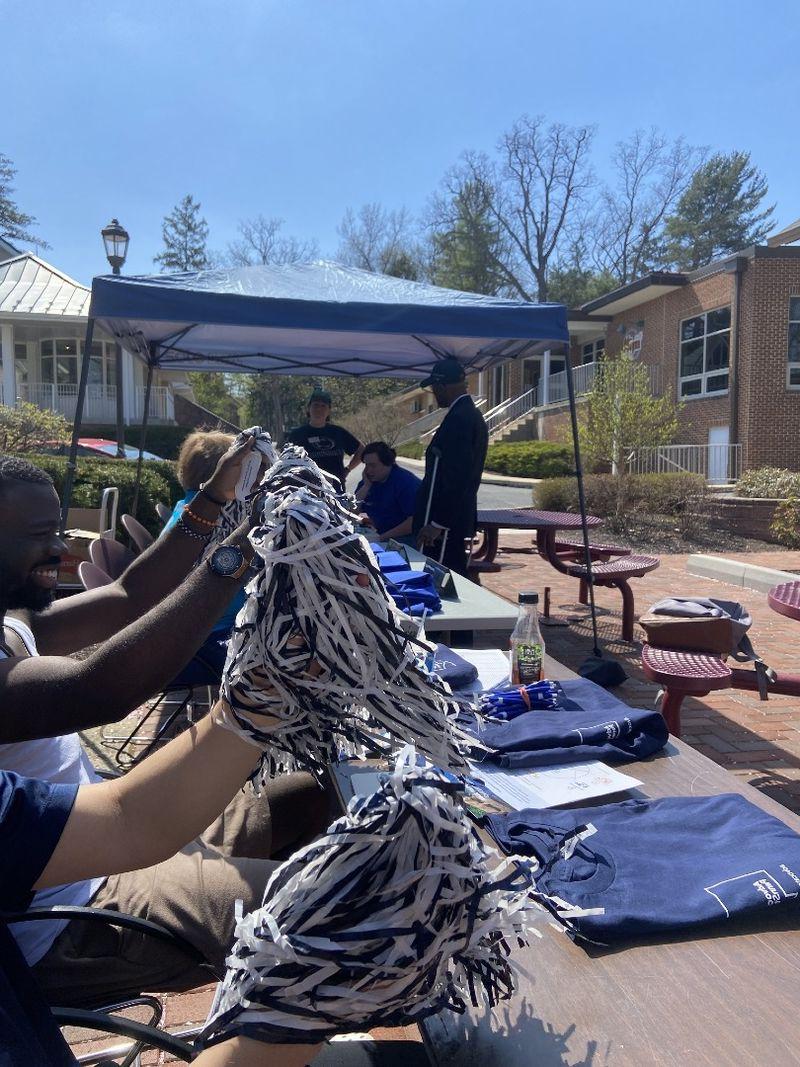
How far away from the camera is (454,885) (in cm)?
75

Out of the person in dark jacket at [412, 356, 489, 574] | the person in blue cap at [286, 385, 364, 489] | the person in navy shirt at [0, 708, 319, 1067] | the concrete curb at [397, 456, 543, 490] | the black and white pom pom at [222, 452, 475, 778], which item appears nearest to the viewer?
the black and white pom pom at [222, 452, 475, 778]

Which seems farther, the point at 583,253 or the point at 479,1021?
the point at 583,253

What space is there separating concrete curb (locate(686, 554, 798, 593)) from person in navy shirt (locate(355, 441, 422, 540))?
→ 4.04 m

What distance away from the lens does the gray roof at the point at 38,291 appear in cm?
2319

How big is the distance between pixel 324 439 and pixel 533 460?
46.1ft

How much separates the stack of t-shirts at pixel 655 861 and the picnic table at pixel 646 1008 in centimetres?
4

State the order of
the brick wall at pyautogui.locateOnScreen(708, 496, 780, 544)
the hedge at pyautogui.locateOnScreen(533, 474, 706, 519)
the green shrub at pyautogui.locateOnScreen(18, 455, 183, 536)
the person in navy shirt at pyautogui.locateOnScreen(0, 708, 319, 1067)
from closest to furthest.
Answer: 1. the person in navy shirt at pyautogui.locateOnScreen(0, 708, 319, 1067)
2. the green shrub at pyautogui.locateOnScreen(18, 455, 183, 536)
3. the brick wall at pyautogui.locateOnScreen(708, 496, 780, 544)
4. the hedge at pyautogui.locateOnScreen(533, 474, 706, 519)

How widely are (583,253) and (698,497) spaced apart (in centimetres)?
3107

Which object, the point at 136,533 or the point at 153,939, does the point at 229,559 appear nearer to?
the point at 153,939

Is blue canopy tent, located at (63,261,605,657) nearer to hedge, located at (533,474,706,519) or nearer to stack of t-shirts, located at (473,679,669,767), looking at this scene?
stack of t-shirts, located at (473,679,669,767)

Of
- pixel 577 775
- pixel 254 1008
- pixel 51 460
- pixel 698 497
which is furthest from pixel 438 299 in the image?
pixel 698 497

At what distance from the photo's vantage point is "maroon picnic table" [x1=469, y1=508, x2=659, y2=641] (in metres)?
5.81

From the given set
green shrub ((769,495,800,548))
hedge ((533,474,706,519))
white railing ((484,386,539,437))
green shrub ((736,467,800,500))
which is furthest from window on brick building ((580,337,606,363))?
green shrub ((769,495,800,548))

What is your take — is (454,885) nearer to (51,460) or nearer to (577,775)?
(577,775)
